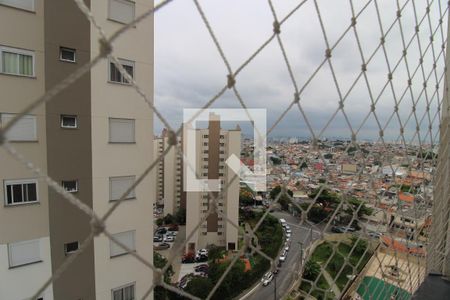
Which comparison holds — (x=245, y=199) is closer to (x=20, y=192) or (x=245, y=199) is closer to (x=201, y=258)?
(x=201, y=258)

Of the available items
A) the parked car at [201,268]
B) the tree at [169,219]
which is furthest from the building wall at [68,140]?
the tree at [169,219]

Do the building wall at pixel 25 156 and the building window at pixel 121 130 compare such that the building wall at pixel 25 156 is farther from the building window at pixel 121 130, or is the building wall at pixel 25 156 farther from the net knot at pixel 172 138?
→ the net knot at pixel 172 138

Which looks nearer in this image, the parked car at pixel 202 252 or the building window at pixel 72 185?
the building window at pixel 72 185

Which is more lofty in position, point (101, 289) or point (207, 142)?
point (207, 142)

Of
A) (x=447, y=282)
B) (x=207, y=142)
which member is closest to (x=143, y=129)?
(x=447, y=282)

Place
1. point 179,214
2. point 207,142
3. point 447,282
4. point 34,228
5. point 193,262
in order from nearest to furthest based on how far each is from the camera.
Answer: point 447,282 < point 34,228 < point 207,142 < point 193,262 < point 179,214

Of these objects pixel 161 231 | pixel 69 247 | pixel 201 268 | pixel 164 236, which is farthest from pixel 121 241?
pixel 161 231

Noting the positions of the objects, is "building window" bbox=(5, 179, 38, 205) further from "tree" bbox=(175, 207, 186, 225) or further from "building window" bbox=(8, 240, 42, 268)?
"tree" bbox=(175, 207, 186, 225)

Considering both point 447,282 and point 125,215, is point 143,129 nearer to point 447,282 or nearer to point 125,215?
point 125,215
